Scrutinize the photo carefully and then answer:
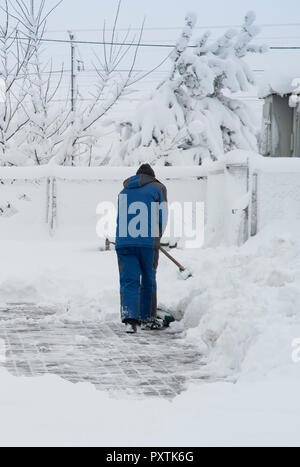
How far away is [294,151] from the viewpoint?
1878 centimetres

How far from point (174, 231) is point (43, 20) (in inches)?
366

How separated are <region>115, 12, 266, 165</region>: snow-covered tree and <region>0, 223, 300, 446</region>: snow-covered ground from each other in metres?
13.4

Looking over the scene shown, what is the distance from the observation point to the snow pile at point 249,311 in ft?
19.5

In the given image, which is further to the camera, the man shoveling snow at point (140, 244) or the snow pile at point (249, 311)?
the man shoveling snow at point (140, 244)

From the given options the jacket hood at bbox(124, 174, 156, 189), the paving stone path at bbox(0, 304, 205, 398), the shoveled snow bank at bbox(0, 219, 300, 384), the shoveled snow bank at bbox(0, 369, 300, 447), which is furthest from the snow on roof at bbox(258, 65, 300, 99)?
the shoveled snow bank at bbox(0, 369, 300, 447)

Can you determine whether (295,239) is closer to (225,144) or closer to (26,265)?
(26,265)

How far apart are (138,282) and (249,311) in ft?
5.98

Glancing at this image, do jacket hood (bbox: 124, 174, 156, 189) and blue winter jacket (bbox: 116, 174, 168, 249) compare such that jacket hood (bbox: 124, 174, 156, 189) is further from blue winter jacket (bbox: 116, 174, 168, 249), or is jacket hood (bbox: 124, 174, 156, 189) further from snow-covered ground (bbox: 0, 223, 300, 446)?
snow-covered ground (bbox: 0, 223, 300, 446)

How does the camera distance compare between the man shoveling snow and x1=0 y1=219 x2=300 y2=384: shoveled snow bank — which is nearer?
x1=0 y1=219 x2=300 y2=384: shoveled snow bank

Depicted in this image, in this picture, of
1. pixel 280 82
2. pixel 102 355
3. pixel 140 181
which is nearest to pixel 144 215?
pixel 140 181

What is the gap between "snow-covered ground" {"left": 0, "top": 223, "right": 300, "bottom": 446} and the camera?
407 cm

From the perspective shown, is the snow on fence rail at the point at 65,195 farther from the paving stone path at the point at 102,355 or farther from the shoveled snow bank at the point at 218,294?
the paving stone path at the point at 102,355

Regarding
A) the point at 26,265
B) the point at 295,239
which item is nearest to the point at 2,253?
the point at 26,265

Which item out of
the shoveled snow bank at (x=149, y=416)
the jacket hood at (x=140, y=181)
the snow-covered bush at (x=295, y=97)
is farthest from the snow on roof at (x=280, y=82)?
the shoveled snow bank at (x=149, y=416)
